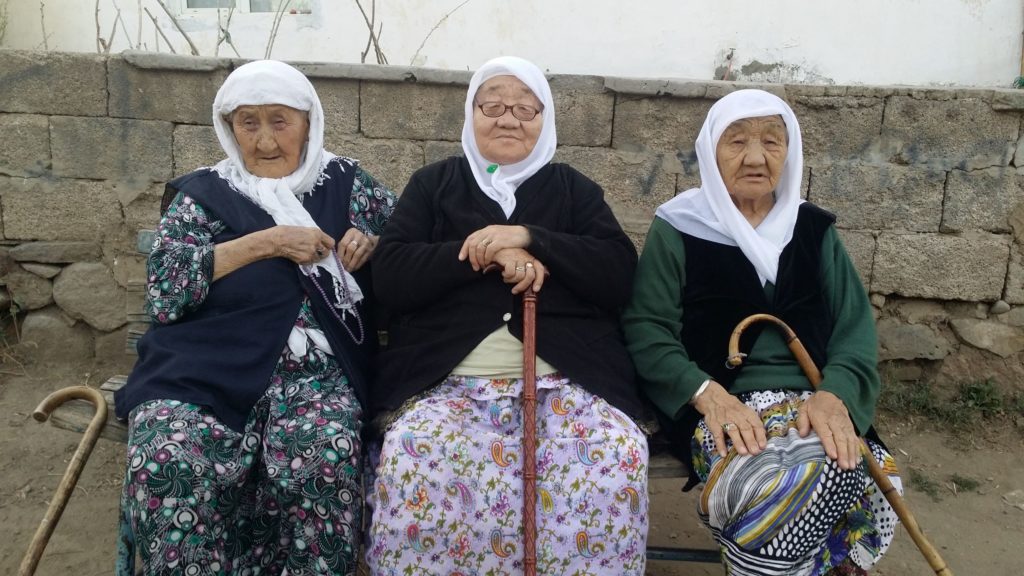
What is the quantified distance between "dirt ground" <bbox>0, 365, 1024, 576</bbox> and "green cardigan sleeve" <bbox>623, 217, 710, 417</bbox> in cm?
96

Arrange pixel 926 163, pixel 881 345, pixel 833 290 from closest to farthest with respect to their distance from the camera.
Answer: pixel 833 290
pixel 926 163
pixel 881 345

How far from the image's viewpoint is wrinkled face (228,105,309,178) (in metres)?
2.56

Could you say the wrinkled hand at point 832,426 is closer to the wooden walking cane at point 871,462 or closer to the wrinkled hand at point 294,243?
the wooden walking cane at point 871,462

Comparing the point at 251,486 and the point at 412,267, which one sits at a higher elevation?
the point at 412,267

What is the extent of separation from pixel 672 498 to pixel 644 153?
1.67 meters

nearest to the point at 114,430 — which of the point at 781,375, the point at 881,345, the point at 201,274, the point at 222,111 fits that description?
the point at 201,274

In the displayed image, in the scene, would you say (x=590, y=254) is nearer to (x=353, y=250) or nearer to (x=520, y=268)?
(x=520, y=268)

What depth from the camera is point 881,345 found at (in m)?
4.20

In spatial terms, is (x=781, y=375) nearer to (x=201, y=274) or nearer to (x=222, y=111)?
(x=201, y=274)

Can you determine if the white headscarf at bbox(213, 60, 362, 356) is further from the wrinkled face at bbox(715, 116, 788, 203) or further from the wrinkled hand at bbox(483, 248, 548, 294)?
the wrinkled face at bbox(715, 116, 788, 203)

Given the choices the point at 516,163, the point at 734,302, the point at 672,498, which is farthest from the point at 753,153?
the point at 672,498

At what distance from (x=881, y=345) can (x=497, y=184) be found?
105 inches

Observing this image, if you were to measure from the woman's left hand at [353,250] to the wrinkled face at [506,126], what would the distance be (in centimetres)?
50

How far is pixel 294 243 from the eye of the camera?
2443 mm
